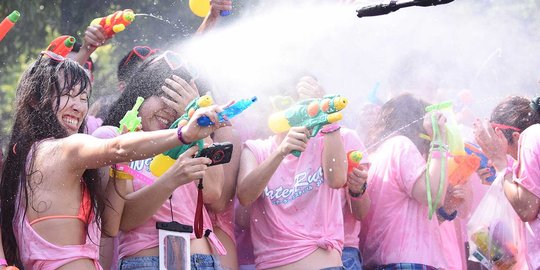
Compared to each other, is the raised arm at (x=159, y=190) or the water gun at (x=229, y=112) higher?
the water gun at (x=229, y=112)

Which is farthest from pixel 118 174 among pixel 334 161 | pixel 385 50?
pixel 385 50

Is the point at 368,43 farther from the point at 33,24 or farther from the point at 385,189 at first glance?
the point at 33,24

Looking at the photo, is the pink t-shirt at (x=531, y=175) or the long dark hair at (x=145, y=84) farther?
the pink t-shirt at (x=531, y=175)

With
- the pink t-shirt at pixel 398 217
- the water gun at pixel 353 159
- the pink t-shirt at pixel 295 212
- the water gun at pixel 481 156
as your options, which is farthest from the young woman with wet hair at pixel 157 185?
the water gun at pixel 481 156

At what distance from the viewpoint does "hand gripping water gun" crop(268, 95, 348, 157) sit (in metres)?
4.89

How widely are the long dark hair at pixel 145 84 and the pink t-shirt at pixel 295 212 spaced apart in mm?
717

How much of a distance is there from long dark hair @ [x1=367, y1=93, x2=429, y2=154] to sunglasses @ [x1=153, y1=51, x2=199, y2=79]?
140 cm

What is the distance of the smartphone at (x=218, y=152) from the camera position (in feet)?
13.3

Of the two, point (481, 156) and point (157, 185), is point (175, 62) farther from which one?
point (481, 156)

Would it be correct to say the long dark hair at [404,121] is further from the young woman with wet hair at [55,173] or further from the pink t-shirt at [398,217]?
the young woman with wet hair at [55,173]

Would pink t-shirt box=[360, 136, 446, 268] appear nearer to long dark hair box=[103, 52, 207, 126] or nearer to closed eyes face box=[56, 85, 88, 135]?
long dark hair box=[103, 52, 207, 126]

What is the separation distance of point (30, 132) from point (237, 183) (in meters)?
1.38

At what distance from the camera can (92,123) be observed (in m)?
5.28

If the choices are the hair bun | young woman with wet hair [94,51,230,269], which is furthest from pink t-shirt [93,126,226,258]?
the hair bun
